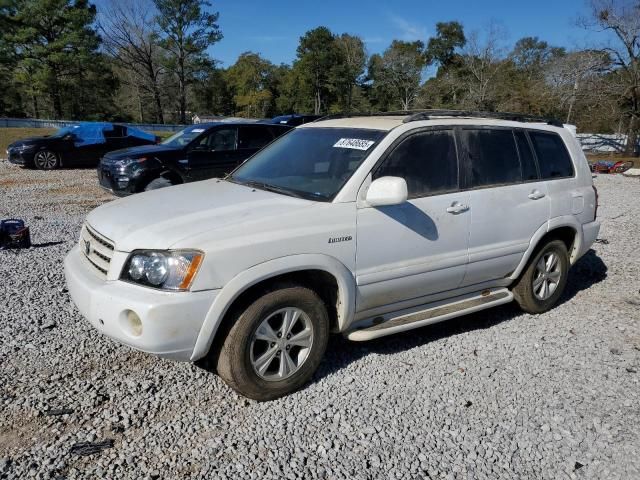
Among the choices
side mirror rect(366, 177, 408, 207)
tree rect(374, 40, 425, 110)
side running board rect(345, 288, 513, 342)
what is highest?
tree rect(374, 40, 425, 110)

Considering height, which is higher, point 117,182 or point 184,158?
point 184,158

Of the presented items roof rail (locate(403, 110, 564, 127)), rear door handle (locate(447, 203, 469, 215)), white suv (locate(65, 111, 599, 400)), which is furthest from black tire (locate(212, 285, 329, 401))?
roof rail (locate(403, 110, 564, 127))

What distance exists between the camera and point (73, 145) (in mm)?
15438

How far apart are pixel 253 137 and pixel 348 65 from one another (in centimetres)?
6114

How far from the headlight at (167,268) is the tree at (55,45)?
46514mm

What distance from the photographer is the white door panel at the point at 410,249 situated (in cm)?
350

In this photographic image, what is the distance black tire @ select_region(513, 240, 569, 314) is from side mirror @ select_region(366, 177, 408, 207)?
6.39 feet

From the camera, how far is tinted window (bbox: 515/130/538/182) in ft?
14.9

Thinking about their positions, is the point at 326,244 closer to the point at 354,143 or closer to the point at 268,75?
the point at 354,143

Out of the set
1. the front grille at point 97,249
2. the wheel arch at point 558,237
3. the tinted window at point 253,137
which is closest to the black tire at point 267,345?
the front grille at point 97,249

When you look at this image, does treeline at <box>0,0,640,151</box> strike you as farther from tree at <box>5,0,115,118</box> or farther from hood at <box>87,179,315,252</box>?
hood at <box>87,179,315,252</box>

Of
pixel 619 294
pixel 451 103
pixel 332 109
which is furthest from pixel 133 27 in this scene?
pixel 619 294

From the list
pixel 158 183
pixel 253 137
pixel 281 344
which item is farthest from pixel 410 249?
pixel 253 137

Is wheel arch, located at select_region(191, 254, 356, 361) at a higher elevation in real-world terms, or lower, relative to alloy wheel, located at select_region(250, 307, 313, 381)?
higher
